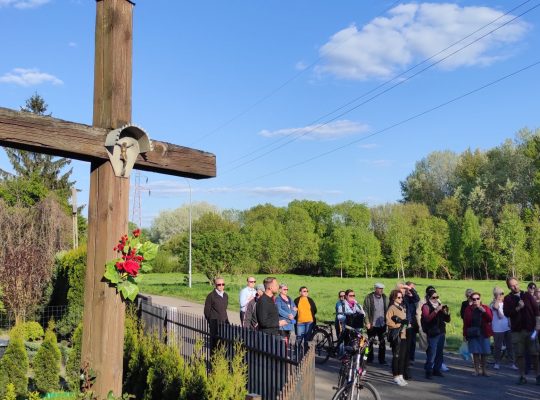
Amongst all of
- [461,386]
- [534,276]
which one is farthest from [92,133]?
[534,276]

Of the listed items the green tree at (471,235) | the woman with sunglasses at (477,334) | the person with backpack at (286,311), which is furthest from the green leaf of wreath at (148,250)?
the green tree at (471,235)

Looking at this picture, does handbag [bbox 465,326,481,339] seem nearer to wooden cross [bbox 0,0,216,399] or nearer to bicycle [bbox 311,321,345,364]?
bicycle [bbox 311,321,345,364]

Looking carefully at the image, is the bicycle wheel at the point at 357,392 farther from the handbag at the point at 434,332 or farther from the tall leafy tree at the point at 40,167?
the tall leafy tree at the point at 40,167

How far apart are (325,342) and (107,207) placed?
10403 millimetres

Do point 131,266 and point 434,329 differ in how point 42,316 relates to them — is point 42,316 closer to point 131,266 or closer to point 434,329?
point 434,329

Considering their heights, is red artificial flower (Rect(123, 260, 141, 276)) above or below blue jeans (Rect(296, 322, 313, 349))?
above

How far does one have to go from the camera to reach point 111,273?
3.97 meters

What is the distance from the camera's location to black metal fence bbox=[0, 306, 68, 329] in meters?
17.3

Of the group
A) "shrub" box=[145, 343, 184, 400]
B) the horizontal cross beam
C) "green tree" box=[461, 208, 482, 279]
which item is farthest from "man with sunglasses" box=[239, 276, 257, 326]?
"green tree" box=[461, 208, 482, 279]

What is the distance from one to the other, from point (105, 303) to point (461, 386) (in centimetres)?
839

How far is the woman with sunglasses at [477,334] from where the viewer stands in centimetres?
1139

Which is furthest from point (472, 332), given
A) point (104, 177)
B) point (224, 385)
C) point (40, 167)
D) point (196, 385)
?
point (40, 167)

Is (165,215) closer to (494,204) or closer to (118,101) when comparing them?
(494,204)

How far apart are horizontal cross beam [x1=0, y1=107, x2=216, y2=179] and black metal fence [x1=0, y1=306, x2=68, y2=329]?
12.8m
